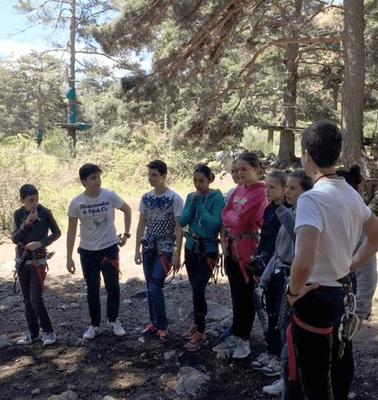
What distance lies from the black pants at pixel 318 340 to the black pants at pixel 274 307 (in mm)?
1072

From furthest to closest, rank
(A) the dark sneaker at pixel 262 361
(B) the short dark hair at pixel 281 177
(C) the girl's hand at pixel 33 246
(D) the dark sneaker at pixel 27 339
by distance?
(D) the dark sneaker at pixel 27 339 < (C) the girl's hand at pixel 33 246 < (A) the dark sneaker at pixel 262 361 < (B) the short dark hair at pixel 281 177

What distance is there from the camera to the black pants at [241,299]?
396cm

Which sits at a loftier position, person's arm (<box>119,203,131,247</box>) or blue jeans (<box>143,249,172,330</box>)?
person's arm (<box>119,203,131,247</box>)

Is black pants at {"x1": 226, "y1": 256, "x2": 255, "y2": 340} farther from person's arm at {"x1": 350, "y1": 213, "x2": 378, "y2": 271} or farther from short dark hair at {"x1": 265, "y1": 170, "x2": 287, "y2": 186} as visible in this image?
person's arm at {"x1": 350, "y1": 213, "x2": 378, "y2": 271}

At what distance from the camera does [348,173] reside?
3037mm

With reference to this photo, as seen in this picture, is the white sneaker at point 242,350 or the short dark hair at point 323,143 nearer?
the short dark hair at point 323,143

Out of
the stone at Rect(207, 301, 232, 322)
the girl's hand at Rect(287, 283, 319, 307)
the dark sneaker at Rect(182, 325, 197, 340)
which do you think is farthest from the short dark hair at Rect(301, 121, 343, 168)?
the stone at Rect(207, 301, 232, 322)


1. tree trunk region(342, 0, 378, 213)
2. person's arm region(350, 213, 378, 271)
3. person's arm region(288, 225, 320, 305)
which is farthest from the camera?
tree trunk region(342, 0, 378, 213)

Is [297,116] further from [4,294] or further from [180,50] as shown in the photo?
[4,294]

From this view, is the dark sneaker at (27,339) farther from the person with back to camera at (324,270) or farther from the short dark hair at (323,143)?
the short dark hair at (323,143)

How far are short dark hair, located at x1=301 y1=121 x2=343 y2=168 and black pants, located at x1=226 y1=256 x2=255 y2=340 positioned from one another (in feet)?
6.34

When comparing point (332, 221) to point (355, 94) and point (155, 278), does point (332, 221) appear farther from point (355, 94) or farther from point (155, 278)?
point (355, 94)

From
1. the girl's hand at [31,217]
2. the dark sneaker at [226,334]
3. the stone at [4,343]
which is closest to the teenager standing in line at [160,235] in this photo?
the dark sneaker at [226,334]

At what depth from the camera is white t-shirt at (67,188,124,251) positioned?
181 inches
